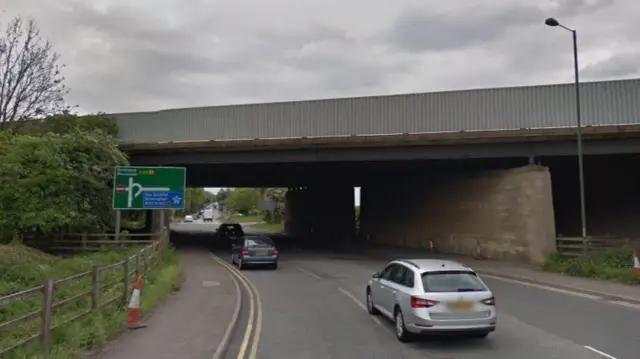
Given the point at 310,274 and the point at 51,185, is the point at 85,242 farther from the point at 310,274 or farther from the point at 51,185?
the point at 310,274

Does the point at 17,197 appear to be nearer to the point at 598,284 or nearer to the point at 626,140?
the point at 598,284

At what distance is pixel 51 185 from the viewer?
2733cm

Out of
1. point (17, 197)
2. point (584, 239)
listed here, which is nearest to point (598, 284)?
point (584, 239)

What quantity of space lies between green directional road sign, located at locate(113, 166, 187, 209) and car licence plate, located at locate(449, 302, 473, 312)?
21405mm

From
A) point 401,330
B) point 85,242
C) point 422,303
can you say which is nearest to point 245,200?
point 85,242

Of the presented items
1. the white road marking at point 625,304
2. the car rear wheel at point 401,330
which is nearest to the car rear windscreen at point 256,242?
the white road marking at point 625,304

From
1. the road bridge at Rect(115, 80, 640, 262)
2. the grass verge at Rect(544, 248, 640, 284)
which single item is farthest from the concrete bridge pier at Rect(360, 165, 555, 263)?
the grass verge at Rect(544, 248, 640, 284)

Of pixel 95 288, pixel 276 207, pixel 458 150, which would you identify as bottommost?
pixel 95 288

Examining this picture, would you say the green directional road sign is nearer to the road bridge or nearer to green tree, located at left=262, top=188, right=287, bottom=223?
the road bridge

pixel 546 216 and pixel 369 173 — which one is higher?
pixel 369 173

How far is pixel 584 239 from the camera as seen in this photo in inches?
903

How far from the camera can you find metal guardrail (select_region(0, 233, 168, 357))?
26.3ft

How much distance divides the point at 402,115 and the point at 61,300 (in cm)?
2432

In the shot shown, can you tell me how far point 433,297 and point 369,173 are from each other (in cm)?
3366
